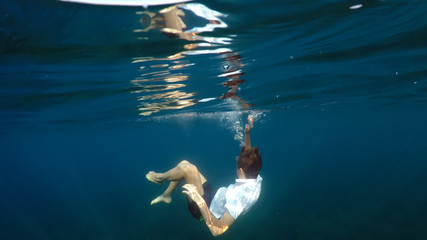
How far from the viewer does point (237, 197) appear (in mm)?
5395

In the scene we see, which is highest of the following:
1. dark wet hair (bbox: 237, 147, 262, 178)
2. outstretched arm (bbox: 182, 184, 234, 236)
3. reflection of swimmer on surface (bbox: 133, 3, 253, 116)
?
reflection of swimmer on surface (bbox: 133, 3, 253, 116)

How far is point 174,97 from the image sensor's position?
17484 millimetres

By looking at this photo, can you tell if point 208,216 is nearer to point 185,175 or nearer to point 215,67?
point 185,175

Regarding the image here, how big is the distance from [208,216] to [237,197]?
0.78m

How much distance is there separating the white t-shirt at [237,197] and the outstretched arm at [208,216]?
0.65ft

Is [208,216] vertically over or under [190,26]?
under

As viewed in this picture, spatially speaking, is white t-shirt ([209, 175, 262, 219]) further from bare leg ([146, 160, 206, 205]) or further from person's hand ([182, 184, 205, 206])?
bare leg ([146, 160, 206, 205])

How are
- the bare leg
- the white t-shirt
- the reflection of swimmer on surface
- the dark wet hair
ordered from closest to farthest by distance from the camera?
the white t-shirt
the dark wet hair
the reflection of swimmer on surface
the bare leg

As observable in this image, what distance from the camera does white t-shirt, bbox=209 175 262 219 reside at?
5293mm

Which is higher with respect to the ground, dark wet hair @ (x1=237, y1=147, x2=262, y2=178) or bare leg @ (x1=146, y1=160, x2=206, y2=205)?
dark wet hair @ (x1=237, y1=147, x2=262, y2=178)

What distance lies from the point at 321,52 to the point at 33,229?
938 inches

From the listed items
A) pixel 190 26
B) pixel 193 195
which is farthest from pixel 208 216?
pixel 190 26

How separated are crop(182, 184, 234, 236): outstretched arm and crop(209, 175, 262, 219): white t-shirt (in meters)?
0.20

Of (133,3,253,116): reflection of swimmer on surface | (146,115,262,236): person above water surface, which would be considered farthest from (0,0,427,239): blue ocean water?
(146,115,262,236): person above water surface
